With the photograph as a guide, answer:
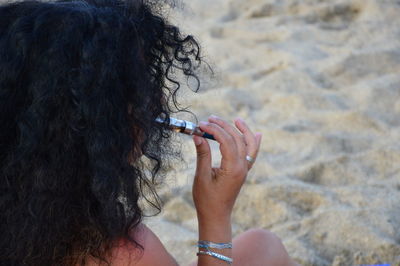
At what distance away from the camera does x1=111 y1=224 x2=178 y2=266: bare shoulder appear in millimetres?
1159

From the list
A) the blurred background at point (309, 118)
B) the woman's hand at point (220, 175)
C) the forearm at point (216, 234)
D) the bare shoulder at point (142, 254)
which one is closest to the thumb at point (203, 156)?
the woman's hand at point (220, 175)

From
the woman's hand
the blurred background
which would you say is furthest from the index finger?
the blurred background

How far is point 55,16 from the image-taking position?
110 cm

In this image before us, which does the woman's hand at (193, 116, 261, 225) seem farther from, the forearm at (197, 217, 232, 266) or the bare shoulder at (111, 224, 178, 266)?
the bare shoulder at (111, 224, 178, 266)

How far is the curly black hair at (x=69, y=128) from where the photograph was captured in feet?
3.53

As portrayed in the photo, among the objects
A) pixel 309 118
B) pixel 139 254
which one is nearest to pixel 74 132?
pixel 139 254

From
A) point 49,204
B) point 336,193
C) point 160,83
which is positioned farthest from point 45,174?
point 336,193

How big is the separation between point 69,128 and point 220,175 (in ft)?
1.21

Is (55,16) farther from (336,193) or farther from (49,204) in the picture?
(336,193)

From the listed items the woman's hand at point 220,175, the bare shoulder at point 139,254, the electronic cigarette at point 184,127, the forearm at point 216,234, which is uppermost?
the electronic cigarette at point 184,127

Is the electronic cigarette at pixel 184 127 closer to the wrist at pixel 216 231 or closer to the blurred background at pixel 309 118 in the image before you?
the wrist at pixel 216 231

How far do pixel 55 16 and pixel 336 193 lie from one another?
50.4 inches

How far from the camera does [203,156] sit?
1354 millimetres

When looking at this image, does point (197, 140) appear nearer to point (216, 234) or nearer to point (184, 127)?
point (184, 127)
